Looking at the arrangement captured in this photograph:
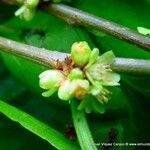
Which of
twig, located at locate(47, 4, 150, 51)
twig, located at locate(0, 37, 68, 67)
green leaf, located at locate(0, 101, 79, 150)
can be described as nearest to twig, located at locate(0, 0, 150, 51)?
twig, located at locate(47, 4, 150, 51)

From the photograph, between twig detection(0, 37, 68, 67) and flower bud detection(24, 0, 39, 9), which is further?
flower bud detection(24, 0, 39, 9)

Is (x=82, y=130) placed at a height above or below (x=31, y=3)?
below

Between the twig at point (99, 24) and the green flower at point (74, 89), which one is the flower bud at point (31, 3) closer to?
the twig at point (99, 24)

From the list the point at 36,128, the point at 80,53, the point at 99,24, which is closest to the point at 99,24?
the point at 99,24

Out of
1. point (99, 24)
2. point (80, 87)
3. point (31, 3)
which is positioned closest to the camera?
point (80, 87)

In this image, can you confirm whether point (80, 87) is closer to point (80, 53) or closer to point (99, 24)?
point (80, 53)

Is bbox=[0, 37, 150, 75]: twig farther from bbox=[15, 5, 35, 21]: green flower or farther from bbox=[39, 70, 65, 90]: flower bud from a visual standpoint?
bbox=[15, 5, 35, 21]: green flower

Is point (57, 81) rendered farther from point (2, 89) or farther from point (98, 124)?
point (2, 89)

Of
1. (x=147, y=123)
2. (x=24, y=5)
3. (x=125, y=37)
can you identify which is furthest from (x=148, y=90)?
(x=24, y=5)
